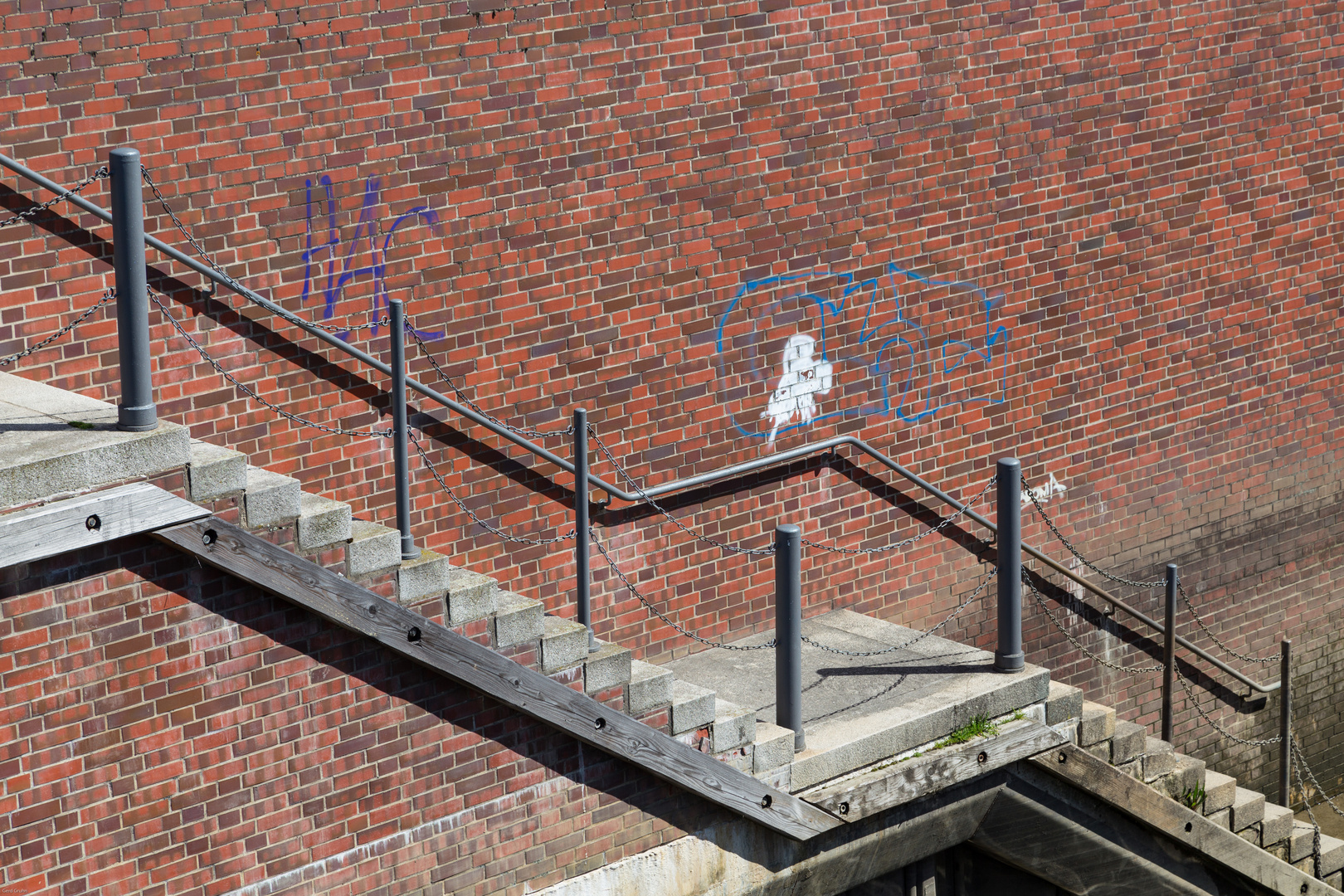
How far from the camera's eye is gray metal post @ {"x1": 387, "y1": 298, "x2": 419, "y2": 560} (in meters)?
7.34

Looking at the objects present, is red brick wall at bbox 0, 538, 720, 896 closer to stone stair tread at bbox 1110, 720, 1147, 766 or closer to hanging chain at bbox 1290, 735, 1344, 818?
stone stair tread at bbox 1110, 720, 1147, 766

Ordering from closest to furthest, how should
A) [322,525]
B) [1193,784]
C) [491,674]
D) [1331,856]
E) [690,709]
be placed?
[322,525] < [491,674] < [690,709] < [1193,784] < [1331,856]

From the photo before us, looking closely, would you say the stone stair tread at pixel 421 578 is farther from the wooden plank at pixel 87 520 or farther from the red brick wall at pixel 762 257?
the red brick wall at pixel 762 257

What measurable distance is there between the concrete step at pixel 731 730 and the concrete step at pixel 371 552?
5.94ft

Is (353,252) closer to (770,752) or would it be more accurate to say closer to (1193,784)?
(770,752)

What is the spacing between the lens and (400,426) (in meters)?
7.47

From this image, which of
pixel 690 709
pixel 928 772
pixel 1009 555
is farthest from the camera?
pixel 1009 555

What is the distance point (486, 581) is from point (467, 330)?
5.92 feet

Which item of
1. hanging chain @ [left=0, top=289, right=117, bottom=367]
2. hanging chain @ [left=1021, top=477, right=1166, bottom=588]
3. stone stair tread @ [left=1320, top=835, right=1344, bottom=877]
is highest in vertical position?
hanging chain @ [left=1021, top=477, right=1166, bottom=588]

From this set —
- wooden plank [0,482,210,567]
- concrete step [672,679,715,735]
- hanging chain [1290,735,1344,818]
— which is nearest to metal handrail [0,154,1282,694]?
hanging chain [1290,735,1344,818]

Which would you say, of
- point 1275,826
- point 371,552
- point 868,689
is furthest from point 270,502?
point 1275,826

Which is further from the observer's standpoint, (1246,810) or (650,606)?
(1246,810)

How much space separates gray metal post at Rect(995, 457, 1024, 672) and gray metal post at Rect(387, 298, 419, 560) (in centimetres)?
328

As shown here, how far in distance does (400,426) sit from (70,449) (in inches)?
66.5
